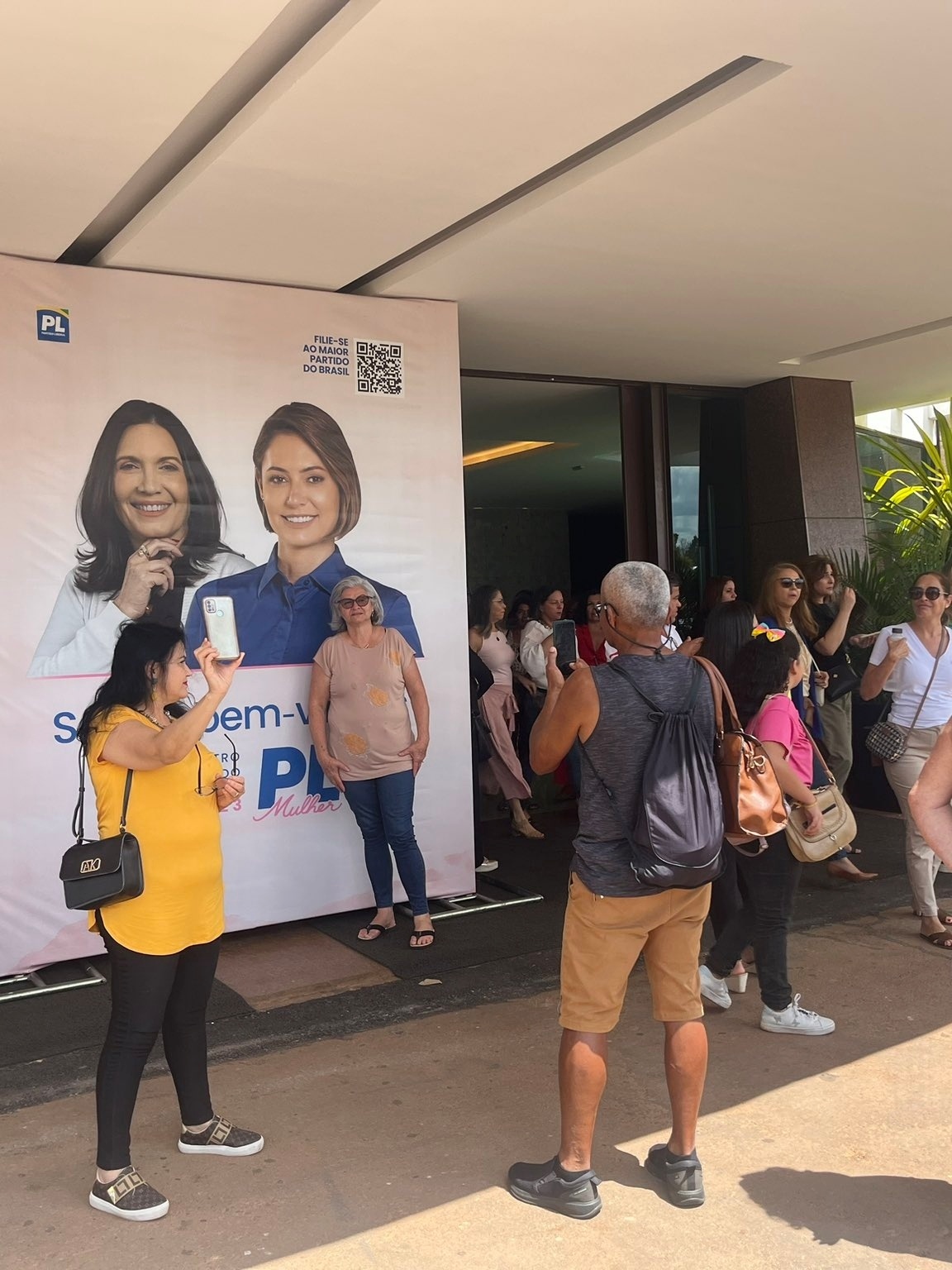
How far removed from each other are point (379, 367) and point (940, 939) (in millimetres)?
3872

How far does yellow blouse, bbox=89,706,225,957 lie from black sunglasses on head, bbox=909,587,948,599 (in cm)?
385

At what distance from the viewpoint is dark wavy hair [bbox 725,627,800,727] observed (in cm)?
405

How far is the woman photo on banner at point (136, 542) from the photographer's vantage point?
5.08 m

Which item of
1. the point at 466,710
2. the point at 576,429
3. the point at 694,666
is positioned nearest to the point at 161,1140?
the point at 694,666

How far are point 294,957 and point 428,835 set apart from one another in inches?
39.8

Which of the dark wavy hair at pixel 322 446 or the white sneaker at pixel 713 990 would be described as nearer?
the white sneaker at pixel 713 990

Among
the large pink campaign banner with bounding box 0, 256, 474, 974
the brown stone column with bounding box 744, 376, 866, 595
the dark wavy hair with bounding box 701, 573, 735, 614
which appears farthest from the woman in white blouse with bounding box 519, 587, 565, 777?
the large pink campaign banner with bounding box 0, 256, 474, 974

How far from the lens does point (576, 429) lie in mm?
10023

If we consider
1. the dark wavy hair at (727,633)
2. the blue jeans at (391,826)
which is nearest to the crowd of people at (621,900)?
the dark wavy hair at (727,633)

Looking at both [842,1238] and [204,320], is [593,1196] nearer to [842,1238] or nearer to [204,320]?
[842,1238]

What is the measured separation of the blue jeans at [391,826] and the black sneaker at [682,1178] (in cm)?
237

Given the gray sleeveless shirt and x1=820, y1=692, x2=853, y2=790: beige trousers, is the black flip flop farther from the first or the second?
x1=820, y1=692, x2=853, y2=790: beige trousers

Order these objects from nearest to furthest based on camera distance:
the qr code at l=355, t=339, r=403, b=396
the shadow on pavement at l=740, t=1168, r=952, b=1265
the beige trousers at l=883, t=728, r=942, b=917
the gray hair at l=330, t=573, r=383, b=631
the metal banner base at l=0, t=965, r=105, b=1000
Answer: the shadow on pavement at l=740, t=1168, r=952, b=1265 → the metal banner base at l=0, t=965, r=105, b=1000 → the beige trousers at l=883, t=728, r=942, b=917 → the gray hair at l=330, t=573, r=383, b=631 → the qr code at l=355, t=339, r=403, b=396

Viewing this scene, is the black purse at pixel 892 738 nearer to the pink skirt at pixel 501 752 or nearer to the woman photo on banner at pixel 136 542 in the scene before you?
the pink skirt at pixel 501 752
